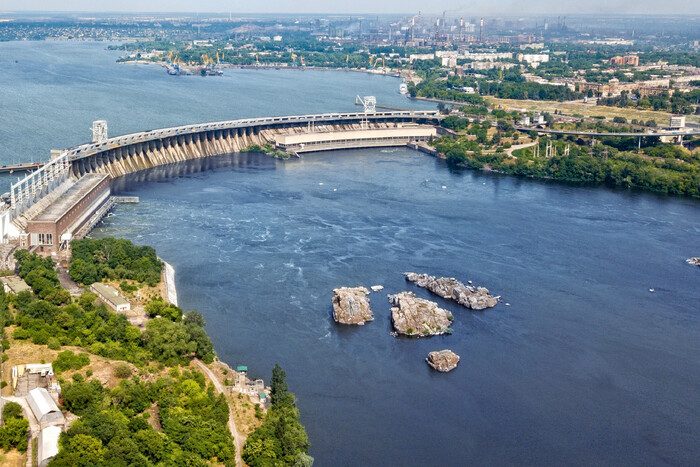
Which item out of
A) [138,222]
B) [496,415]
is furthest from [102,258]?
[496,415]

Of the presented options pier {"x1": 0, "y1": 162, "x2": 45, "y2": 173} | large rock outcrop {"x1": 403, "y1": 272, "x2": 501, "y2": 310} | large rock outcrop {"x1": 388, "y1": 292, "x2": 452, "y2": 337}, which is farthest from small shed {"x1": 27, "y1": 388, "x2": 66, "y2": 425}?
pier {"x1": 0, "y1": 162, "x2": 45, "y2": 173}

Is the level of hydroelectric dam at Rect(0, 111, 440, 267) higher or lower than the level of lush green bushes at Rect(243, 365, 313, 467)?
higher

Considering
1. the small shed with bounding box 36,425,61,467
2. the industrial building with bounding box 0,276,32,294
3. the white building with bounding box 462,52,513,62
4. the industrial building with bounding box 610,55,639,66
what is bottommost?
the small shed with bounding box 36,425,61,467

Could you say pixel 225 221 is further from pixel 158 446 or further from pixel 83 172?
pixel 158 446

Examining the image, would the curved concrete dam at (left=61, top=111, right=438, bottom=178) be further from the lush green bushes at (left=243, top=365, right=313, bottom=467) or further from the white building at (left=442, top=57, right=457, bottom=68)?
the white building at (left=442, top=57, right=457, bottom=68)

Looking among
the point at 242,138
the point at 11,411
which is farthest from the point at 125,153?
the point at 11,411

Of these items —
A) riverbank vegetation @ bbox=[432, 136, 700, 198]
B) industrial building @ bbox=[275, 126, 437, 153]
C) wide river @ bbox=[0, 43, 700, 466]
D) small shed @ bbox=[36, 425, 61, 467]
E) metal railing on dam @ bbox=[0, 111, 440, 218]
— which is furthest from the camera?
industrial building @ bbox=[275, 126, 437, 153]
